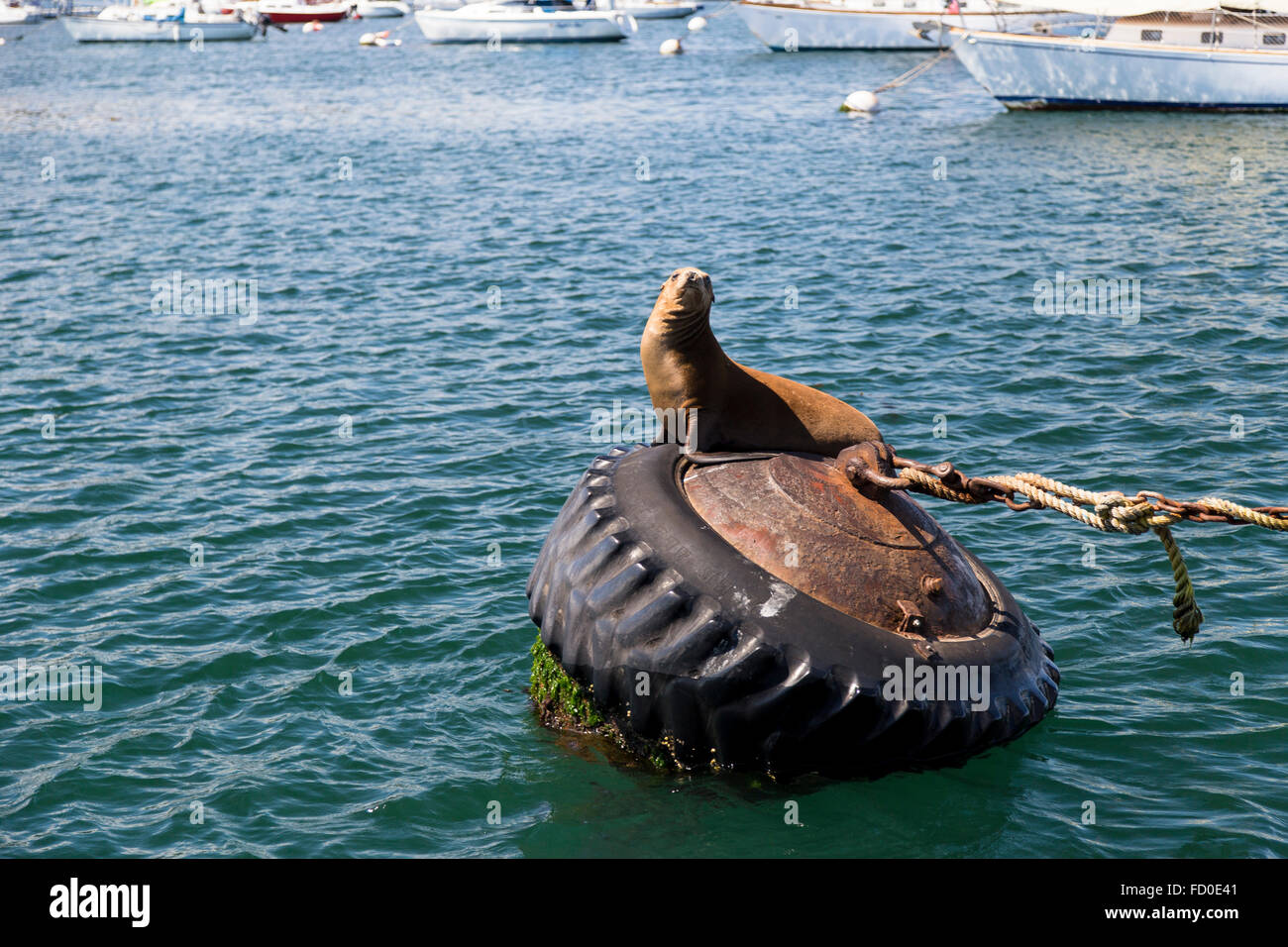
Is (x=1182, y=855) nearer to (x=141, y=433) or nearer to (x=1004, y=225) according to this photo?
(x=141, y=433)

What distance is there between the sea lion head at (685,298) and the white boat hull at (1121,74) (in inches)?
1293

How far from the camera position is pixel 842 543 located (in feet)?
23.2

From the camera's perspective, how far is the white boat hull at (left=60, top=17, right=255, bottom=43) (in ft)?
236

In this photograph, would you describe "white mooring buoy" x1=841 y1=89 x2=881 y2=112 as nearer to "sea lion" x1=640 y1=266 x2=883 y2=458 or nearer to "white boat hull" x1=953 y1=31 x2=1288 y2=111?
"white boat hull" x1=953 y1=31 x2=1288 y2=111

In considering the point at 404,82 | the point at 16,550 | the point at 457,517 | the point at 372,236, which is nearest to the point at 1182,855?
the point at 457,517

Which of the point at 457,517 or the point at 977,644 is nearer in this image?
the point at 977,644

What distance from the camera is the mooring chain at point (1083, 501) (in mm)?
6254

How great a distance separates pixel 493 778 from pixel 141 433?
8.11 meters

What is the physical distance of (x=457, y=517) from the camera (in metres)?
11.8

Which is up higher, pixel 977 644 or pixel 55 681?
pixel 977 644
